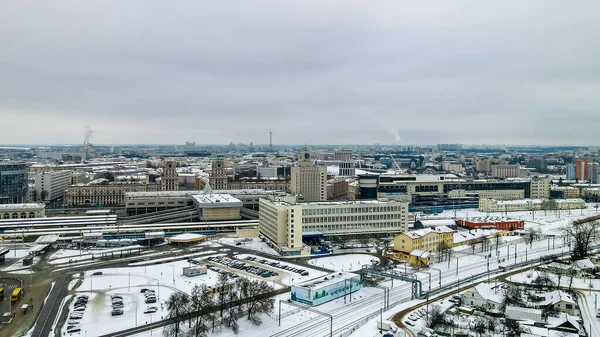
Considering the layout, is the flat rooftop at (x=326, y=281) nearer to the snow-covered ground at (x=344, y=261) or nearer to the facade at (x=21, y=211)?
the snow-covered ground at (x=344, y=261)

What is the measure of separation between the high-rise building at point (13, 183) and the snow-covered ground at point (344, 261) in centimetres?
5726

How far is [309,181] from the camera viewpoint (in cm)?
7800

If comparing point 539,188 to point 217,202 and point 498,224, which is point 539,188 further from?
point 217,202

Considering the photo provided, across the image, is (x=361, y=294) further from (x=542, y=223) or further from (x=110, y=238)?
(x=542, y=223)

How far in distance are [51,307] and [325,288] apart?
16272mm

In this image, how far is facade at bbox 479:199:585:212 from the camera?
7069 cm

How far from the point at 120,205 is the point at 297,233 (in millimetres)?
47031


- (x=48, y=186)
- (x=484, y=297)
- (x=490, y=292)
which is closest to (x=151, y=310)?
(x=484, y=297)

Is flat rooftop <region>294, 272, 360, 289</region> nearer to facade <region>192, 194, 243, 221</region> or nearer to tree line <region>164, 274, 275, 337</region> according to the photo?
tree line <region>164, 274, 275, 337</region>

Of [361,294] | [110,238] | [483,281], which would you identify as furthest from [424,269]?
[110,238]

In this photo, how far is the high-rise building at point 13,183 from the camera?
7519 centimetres

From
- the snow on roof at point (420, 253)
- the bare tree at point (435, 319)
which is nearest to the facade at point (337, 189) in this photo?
the snow on roof at point (420, 253)

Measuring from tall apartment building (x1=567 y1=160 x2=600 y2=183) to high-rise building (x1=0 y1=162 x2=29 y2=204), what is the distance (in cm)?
11412

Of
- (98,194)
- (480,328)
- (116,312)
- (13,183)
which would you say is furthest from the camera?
(98,194)
